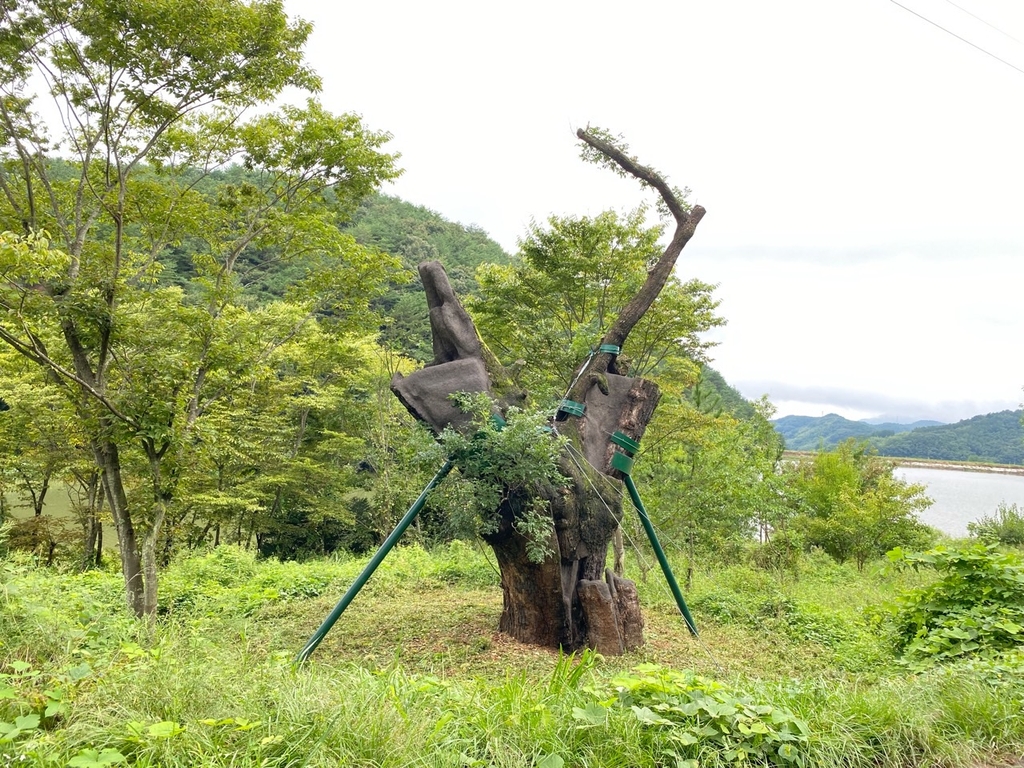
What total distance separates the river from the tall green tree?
2040 cm

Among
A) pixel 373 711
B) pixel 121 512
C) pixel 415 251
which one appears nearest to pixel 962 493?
pixel 415 251

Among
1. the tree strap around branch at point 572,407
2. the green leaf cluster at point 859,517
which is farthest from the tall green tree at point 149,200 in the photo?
the green leaf cluster at point 859,517

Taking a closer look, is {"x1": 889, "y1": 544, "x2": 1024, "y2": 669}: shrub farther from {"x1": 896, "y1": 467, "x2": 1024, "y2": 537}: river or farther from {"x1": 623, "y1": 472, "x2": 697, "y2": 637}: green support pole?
{"x1": 896, "y1": 467, "x2": 1024, "y2": 537}: river

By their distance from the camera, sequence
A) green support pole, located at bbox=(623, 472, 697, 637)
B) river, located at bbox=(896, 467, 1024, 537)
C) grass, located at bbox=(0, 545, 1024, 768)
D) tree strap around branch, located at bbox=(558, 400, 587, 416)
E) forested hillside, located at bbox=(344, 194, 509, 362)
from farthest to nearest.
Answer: river, located at bbox=(896, 467, 1024, 537)
forested hillside, located at bbox=(344, 194, 509, 362)
tree strap around branch, located at bbox=(558, 400, 587, 416)
green support pole, located at bbox=(623, 472, 697, 637)
grass, located at bbox=(0, 545, 1024, 768)

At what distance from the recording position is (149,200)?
657cm

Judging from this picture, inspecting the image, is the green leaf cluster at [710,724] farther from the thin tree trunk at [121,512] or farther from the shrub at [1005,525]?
the shrub at [1005,525]

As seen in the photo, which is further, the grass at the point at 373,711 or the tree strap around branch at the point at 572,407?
the tree strap around branch at the point at 572,407

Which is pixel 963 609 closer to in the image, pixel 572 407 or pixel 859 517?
pixel 572 407

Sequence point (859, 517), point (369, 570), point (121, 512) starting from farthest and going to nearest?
1. point (859, 517)
2. point (121, 512)
3. point (369, 570)

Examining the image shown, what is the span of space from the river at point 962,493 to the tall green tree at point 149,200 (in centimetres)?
2040

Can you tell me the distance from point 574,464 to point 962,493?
29.3 m

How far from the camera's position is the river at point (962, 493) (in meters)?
21.6

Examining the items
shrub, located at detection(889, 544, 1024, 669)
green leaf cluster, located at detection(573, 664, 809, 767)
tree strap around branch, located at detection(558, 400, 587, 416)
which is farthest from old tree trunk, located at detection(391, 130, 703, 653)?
green leaf cluster, located at detection(573, 664, 809, 767)

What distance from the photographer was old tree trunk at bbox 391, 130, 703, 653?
16.0 ft
